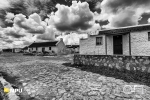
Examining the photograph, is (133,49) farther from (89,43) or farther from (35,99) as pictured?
(35,99)

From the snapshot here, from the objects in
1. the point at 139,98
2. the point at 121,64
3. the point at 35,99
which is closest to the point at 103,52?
the point at 121,64


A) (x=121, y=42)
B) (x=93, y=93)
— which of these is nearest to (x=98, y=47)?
(x=121, y=42)

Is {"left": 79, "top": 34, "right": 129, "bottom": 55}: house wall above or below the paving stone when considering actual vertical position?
above

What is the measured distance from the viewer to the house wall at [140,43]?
→ 9.27m

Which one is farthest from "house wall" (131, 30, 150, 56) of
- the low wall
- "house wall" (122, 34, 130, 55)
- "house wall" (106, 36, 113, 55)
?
the low wall

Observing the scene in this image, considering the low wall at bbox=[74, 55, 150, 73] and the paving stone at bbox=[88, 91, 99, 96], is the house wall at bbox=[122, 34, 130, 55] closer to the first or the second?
the low wall at bbox=[74, 55, 150, 73]

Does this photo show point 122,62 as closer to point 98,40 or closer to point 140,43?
point 140,43

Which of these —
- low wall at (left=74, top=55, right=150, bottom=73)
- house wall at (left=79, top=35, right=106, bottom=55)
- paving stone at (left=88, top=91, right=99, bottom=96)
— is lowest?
paving stone at (left=88, top=91, right=99, bottom=96)

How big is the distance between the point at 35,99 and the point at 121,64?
692 cm

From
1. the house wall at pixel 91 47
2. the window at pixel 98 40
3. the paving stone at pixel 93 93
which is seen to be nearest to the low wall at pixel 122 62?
the house wall at pixel 91 47

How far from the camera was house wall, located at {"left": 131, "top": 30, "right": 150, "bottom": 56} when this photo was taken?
927 centimetres

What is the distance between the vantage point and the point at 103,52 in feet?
36.8

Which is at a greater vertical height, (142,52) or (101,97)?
(142,52)

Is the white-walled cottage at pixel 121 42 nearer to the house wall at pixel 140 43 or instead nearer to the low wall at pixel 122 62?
the house wall at pixel 140 43
